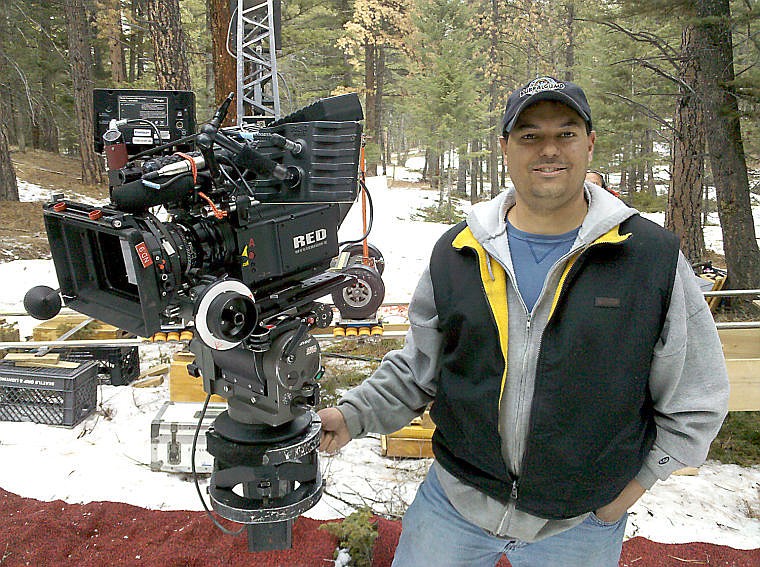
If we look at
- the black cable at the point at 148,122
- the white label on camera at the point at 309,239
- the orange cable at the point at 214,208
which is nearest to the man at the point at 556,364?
the white label on camera at the point at 309,239

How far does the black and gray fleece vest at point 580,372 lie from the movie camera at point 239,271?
53cm

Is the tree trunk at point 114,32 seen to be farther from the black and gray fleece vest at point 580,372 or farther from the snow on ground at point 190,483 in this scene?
the black and gray fleece vest at point 580,372

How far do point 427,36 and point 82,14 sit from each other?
1004cm

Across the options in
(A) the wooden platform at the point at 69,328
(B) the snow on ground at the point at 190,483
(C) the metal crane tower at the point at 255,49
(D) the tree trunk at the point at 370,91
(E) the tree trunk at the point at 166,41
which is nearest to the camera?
(B) the snow on ground at the point at 190,483

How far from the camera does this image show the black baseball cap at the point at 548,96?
1.80 metres

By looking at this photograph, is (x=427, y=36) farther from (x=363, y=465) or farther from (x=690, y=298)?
(x=690, y=298)

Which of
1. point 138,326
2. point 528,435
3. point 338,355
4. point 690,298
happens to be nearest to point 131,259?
point 138,326

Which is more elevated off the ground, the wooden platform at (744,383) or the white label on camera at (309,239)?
the white label on camera at (309,239)

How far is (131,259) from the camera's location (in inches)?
65.7

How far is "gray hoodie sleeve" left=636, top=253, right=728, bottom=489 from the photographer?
1.72 metres

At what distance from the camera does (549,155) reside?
6.01ft

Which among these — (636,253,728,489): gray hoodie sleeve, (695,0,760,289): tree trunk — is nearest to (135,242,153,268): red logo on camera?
(636,253,728,489): gray hoodie sleeve

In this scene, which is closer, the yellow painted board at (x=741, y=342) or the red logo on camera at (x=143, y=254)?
the red logo on camera at (x=143, y=254)

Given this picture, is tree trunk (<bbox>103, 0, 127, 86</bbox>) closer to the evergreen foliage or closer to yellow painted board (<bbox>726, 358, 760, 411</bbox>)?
the evergreen foliage
